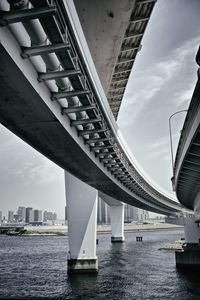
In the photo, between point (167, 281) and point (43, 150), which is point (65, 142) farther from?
point (167, 281)

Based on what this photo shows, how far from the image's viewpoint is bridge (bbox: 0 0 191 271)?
25.8ft

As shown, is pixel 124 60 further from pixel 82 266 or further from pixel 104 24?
pixel 82 266

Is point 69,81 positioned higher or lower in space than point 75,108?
higher

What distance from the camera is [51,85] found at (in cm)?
1090

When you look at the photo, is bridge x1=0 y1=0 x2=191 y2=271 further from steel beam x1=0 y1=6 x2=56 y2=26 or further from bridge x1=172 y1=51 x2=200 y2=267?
bridge x1=172 y1=51 x2=200 y2=267

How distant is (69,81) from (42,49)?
2729 mm

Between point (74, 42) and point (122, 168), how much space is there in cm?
1800

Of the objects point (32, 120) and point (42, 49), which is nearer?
point (42, 49)

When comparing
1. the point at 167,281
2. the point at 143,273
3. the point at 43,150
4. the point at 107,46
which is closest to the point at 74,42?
the point at 43,150

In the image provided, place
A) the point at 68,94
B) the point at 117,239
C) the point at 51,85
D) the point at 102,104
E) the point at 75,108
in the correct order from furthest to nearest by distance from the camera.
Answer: the point at 117,239
the point at 102,104
the point at 75,108
the point at 68,94
the point at 51,85

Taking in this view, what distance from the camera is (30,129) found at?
517 inches

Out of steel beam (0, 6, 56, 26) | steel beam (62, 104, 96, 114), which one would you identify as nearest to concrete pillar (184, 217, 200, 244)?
steel beam (62, 104, 96, 114)

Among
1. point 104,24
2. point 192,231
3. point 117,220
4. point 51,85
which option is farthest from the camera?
point 117,220

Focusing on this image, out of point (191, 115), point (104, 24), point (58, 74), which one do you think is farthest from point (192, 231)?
point (58, 74)
